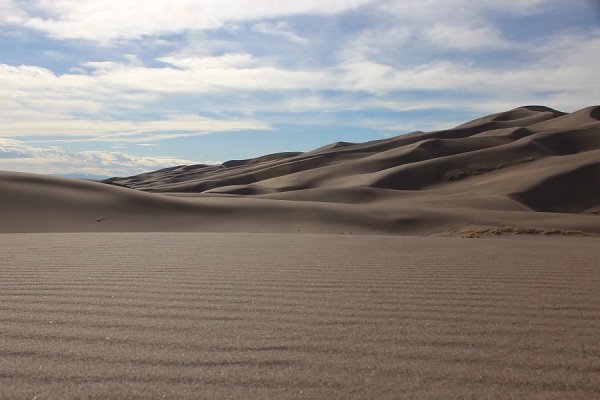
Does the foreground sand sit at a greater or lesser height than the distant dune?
lesser

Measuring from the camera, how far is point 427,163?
48594 mm

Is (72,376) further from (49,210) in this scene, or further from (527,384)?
(49,210)

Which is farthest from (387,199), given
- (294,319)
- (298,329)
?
(298,329)

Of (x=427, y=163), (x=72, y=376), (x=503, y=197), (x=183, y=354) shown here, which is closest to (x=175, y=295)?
(x=183, y=354)

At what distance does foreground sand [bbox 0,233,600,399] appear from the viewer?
2902 mm

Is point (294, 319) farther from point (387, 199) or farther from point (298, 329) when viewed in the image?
point (387, 199)

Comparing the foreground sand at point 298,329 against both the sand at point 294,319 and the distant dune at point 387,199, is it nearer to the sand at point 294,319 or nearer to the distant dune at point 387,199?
the sand at point 294,319

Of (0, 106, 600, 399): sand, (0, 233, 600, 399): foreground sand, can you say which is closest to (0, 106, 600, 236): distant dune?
(0, 106, 600, 399): sand

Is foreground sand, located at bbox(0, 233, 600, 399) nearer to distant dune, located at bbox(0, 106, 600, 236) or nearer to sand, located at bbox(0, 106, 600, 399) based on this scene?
sand, located at bbox(0, 106, 600, 399)

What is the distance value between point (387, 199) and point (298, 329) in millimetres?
29770

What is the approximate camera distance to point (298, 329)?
12.6ft

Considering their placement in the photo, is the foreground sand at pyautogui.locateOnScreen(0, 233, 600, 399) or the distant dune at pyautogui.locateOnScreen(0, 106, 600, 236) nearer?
the foreground sand at pyautogui.locateOnScreen(0, 233, 600, 399)

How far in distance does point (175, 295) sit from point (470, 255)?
191 inches

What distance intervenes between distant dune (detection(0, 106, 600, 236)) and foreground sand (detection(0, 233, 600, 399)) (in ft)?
33.5
